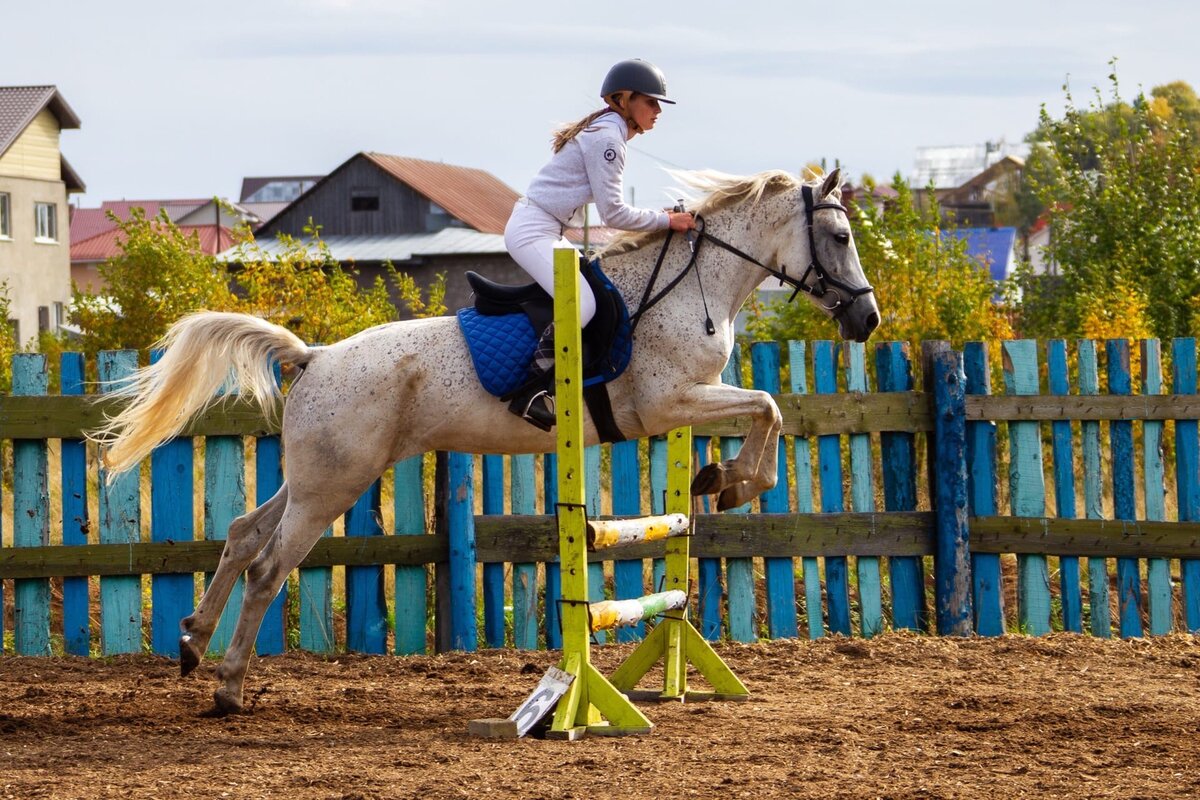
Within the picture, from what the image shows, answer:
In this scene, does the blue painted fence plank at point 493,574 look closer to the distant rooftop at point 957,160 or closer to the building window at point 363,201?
the building window at point 363,201

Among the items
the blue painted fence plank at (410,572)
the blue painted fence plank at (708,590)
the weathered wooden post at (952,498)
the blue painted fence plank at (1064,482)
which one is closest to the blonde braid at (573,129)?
the blue painted fence plank at (410,572)

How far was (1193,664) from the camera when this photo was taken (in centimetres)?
676

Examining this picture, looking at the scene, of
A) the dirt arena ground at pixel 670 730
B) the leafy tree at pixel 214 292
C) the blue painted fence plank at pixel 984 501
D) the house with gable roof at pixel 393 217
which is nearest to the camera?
the dirt arena ground at pixel 670 730

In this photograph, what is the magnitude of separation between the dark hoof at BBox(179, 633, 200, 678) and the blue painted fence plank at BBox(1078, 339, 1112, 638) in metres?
4.65

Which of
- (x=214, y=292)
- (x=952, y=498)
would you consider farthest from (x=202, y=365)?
(x=214, y=292)

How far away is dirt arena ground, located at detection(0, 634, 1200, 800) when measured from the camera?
14.8 ft

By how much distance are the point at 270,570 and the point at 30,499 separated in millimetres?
1839

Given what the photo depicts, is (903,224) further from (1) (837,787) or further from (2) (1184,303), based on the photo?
(1) (837,787)

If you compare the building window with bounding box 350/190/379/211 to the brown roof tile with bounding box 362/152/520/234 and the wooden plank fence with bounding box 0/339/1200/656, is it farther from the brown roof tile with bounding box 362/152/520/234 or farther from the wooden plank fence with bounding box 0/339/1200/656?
the wooden plank fence with bounding box 0/339/1200/656

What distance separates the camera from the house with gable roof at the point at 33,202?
44.9m

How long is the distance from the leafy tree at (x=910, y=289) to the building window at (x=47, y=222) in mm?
38346

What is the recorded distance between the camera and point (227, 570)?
20.4ft

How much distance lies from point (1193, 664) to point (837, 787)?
310cm

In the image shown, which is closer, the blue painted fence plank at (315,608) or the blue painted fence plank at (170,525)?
the blue painted fence plank at (170,525)
